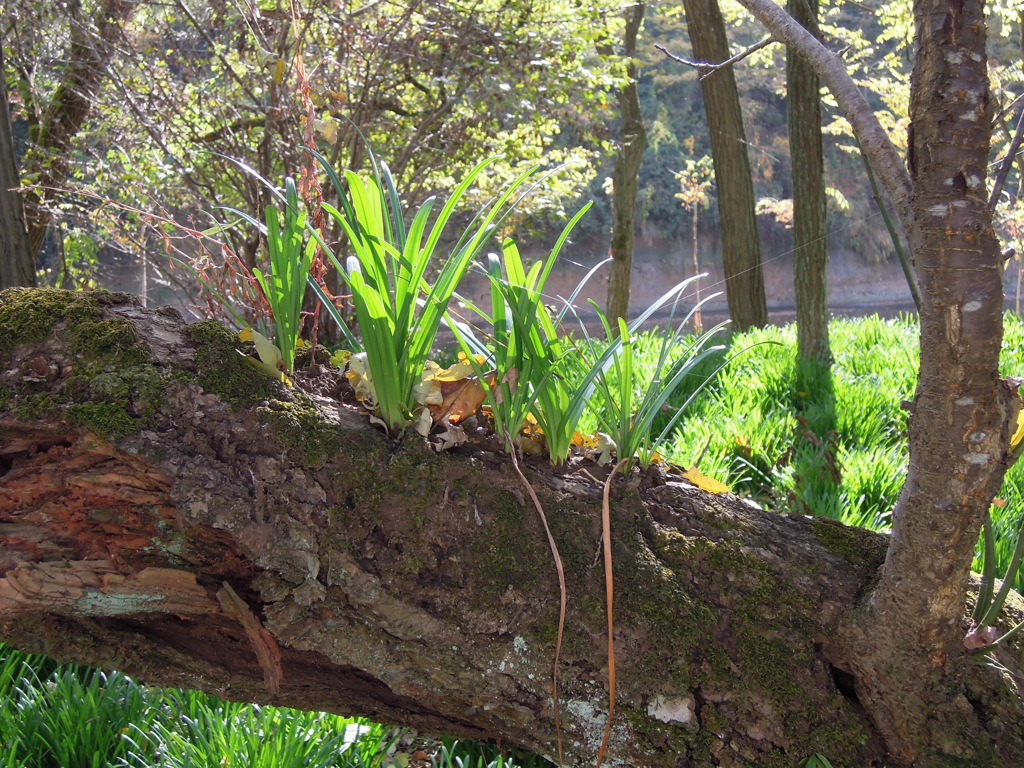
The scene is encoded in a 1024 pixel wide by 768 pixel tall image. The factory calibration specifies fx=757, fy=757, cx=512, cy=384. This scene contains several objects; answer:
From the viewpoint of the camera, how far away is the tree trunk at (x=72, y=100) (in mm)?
4910

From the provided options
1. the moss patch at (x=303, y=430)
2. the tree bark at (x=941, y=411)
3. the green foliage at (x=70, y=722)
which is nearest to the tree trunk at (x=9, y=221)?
the green foliage at (x=70, y=722)

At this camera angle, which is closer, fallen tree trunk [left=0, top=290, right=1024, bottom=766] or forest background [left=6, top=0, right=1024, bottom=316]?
fallen tree trunk [left=0, top=290, right=1024, bottom=766]

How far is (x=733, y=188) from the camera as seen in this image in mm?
6508

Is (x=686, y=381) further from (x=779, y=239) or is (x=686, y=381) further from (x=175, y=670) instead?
(x=779, y=239)

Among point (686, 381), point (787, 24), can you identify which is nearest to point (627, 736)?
point (787, 24)

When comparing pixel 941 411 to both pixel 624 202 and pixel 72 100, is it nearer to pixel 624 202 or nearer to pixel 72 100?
pixel 72 100

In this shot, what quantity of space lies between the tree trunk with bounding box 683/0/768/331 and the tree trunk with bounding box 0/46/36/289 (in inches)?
197

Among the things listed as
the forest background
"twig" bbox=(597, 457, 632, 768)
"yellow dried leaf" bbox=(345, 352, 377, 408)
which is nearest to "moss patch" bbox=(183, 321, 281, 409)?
"yellow dried leaf" bbox=(345, 352, 377, 408)

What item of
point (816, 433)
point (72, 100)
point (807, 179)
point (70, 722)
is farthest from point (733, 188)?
point (70, 722)

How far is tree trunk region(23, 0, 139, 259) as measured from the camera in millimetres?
4910

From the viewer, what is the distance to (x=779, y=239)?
26000 millimetres

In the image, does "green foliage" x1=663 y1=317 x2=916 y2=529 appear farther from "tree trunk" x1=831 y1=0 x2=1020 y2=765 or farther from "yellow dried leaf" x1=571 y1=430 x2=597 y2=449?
"tree trunk" x1=831 y1=0 x2=1020 y2=765

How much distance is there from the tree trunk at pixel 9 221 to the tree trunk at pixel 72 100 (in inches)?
46.0

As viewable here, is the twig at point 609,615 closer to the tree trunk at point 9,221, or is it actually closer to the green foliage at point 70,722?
the green foliage at point 70,722
